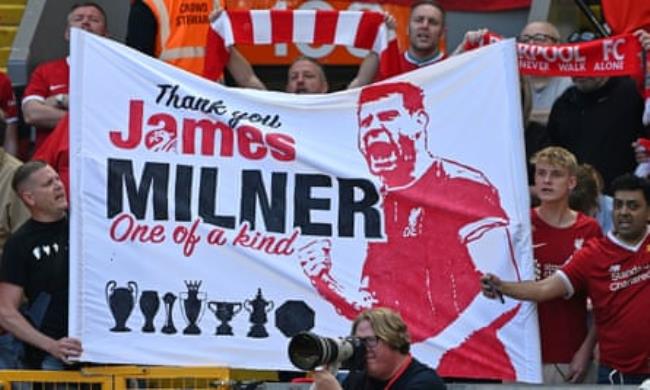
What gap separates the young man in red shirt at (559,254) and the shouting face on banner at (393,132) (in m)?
0.71

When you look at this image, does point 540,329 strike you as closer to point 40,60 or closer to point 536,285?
point 536,285

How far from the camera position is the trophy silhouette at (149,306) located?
1114 cm

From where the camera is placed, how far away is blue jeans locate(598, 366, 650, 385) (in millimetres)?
10938

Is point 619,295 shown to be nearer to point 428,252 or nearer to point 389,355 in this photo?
point 428,252

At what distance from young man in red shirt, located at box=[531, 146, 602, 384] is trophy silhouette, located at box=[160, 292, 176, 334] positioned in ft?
6.35

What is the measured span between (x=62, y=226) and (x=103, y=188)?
39cm

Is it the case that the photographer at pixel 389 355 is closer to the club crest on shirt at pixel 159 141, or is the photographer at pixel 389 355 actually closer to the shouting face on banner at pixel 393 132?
the shouting face on banner at pixel 393 132

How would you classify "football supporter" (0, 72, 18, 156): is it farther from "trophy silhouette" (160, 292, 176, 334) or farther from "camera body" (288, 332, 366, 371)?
"camera body" (288, 332, 366, 371)

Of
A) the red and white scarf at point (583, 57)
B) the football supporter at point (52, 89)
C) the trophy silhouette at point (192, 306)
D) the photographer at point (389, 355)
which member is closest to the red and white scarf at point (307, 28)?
the red and white scarf at point (583, 57)

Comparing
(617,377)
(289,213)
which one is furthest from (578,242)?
(289,213)

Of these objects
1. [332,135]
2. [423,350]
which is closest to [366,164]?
[332,135]

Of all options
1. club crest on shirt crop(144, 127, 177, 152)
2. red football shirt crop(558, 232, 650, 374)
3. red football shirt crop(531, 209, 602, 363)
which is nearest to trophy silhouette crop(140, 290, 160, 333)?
club crest on shirt crop(144, 127, 177, 152)

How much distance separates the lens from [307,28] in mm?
12766

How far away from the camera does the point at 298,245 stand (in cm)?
1123
